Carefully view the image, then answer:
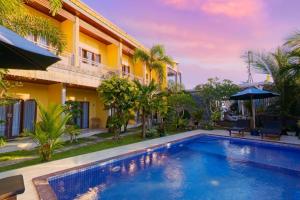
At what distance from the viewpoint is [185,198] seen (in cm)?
631

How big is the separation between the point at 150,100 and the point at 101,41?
10001mm

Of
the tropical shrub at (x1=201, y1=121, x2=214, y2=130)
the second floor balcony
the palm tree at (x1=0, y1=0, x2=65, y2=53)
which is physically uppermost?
the palm tree at (x1=0, y1=0, x2=65, y2=53)

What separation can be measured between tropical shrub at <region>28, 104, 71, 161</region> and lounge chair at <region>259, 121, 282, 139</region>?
12289mm

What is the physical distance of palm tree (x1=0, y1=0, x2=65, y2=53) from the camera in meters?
7.07

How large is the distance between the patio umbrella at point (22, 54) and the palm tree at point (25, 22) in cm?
394

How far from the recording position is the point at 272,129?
14.2 metres

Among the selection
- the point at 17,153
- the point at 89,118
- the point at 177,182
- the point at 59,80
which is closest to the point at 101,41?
the point at 89,118

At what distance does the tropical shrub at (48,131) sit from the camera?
8.41 metres

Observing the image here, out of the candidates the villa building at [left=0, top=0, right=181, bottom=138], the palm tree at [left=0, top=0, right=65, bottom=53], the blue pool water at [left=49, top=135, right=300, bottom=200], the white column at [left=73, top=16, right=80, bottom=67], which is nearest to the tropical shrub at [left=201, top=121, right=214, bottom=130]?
the blue pool water at [left=49, top=135, right=300, bottom=200]

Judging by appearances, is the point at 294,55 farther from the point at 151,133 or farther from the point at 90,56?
the point at 90,56

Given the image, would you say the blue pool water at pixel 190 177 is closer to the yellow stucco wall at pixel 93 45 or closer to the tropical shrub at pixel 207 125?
the tropical shrub at pixel 207 125

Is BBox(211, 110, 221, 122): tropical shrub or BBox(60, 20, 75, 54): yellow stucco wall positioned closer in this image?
BBox(60, 20, 75, 54): yellow stucco wall

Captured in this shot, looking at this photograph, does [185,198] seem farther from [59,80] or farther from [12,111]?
[12,111]

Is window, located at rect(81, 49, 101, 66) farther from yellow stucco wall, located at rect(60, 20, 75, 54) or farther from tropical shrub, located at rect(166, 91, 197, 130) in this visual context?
tropical shrub, located at rect(166, 91, 197, 130)
